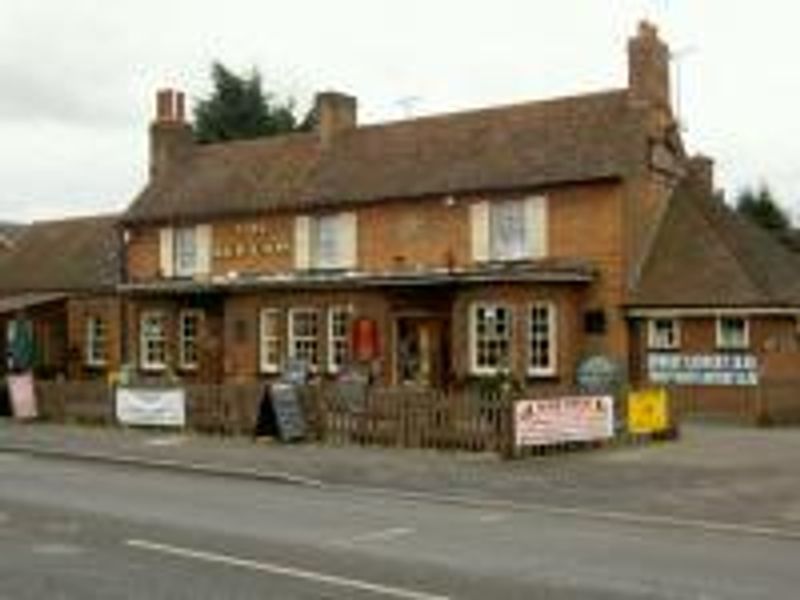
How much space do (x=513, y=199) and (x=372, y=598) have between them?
89.2 ft

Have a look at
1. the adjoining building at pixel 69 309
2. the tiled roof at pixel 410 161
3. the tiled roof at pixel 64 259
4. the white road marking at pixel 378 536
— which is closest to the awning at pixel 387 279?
the tiled roof at pixel 410 161

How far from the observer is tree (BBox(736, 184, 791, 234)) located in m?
65.9

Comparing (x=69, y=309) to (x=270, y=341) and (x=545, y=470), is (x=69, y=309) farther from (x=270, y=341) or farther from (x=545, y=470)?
(x=545, y=470)

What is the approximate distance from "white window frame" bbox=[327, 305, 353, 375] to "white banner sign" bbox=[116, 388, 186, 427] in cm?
898

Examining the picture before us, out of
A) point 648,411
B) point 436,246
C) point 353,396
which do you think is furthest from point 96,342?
point 648,411

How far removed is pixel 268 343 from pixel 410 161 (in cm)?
590

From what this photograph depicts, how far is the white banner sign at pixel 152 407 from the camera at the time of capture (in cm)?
3108

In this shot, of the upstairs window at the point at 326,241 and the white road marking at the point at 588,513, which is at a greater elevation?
the upstairs window at the point at 326,241

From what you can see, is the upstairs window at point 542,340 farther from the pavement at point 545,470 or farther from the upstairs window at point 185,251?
the upstairs window at point 185,251

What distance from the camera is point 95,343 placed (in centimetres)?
4894

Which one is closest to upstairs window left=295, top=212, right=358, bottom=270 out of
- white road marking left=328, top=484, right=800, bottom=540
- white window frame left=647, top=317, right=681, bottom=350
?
white window frame left=647, top=317, right=681, bottom=350

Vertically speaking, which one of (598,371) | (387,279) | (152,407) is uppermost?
(387,279)

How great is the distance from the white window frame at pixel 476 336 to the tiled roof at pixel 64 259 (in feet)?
46.5

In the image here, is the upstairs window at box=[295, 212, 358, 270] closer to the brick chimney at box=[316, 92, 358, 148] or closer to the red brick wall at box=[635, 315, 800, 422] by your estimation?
the brick chimney at box=[316, 92, 358, 148]
